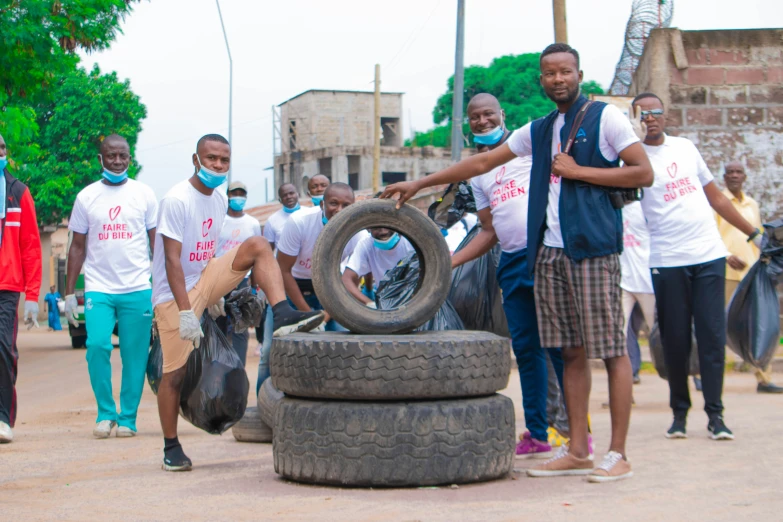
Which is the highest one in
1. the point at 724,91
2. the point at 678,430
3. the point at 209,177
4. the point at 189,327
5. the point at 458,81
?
the point at 458,81

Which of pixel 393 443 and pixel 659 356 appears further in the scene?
pixel 659 356

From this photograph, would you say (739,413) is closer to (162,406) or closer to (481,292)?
(481,292)

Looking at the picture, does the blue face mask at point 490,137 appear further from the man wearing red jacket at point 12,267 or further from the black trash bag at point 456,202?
the man wearing red jacket at point 12,267

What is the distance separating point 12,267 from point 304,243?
2109mm

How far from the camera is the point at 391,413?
461cm

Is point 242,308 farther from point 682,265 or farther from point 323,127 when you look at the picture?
point 323,127

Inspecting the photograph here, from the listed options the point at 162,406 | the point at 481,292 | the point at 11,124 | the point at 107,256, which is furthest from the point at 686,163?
the point at 11,124

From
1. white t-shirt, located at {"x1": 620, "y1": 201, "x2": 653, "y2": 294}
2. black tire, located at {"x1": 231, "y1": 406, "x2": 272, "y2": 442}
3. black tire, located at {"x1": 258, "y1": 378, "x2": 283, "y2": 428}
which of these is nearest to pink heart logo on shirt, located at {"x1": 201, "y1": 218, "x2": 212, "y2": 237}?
black tire, located at {"x1": 258, "y1": 378, "x2": 283, "y2": 428}

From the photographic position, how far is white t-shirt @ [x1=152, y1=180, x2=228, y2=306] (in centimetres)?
552

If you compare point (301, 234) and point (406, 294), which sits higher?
point (301, 234)

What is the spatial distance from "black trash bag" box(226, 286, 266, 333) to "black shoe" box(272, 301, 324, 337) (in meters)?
0.91

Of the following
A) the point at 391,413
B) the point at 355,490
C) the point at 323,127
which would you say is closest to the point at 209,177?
the point at 391,413

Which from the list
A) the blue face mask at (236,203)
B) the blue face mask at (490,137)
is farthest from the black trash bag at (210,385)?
the blue face mask at (236,203)

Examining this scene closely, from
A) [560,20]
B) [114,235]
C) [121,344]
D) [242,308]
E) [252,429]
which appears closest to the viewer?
[242,308]
